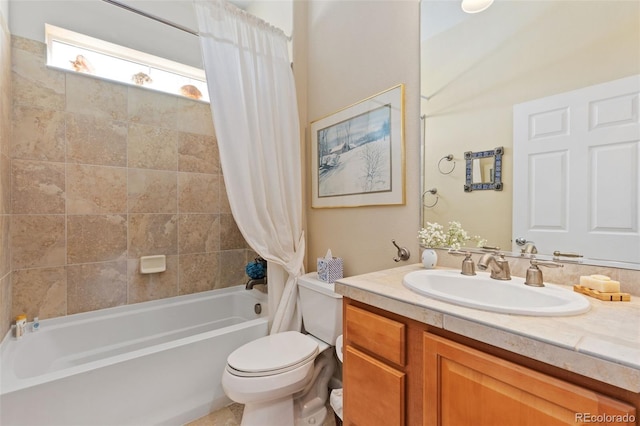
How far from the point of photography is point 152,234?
7.43 ft

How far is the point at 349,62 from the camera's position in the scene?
1834 millimetres

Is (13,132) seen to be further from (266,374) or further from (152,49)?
(266,374)

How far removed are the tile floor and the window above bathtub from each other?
7.88ft

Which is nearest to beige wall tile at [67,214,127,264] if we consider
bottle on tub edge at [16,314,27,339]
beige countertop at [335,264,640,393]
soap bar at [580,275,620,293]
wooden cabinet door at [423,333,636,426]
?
bottle on tub edge at [16,314,27,339]

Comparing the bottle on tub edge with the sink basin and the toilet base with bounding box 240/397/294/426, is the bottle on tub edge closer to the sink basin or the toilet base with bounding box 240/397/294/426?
the toilet base with bounding box 240/397/294/426

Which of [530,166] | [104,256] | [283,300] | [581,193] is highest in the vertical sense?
[530,166]

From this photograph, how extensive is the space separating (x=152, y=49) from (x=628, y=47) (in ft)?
9.34

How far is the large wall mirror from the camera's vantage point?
3.05 ft

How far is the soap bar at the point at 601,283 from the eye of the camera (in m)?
0.83

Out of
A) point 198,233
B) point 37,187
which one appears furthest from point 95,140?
point 198,233

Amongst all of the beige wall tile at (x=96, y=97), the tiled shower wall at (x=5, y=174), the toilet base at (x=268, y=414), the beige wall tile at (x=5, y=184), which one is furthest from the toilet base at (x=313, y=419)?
the beige wall tile at (x=96, y=97)

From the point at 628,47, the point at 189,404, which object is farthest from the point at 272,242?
the point at 628,47

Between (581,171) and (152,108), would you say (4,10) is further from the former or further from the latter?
(581,171)

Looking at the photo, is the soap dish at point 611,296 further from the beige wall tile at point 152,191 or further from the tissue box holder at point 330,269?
the beige wall tile at point 152,191
